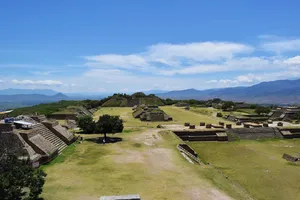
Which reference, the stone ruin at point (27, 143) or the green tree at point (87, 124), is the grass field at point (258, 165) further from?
the stone ruin at point (27, 143)

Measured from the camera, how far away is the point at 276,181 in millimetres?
21984

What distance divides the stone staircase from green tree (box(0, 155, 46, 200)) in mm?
11449

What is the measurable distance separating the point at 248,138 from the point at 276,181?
1906cm

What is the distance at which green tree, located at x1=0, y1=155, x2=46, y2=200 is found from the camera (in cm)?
1254

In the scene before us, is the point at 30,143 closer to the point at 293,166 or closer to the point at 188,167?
the point at 188,167

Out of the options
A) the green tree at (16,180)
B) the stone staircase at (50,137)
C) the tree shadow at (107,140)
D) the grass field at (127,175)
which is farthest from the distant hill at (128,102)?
the green tree at (16,180)

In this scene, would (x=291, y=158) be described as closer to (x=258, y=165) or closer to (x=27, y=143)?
(x=258, y=165)

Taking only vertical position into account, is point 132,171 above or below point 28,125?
below

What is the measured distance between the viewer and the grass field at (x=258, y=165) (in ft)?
66.3

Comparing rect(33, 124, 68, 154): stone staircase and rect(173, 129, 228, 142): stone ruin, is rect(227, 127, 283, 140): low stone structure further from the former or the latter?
rect(33, 124, 68, 154): stone staircase

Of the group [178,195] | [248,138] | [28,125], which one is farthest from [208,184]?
[248,138]

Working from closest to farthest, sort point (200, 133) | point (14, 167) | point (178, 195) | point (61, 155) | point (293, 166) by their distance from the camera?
point (14, 167) < point (178, 195) < point (61, 155) < point (293, 166) < point (200, 133)

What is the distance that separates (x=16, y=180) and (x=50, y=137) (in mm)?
15056

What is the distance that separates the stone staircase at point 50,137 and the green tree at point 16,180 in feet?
37.6
